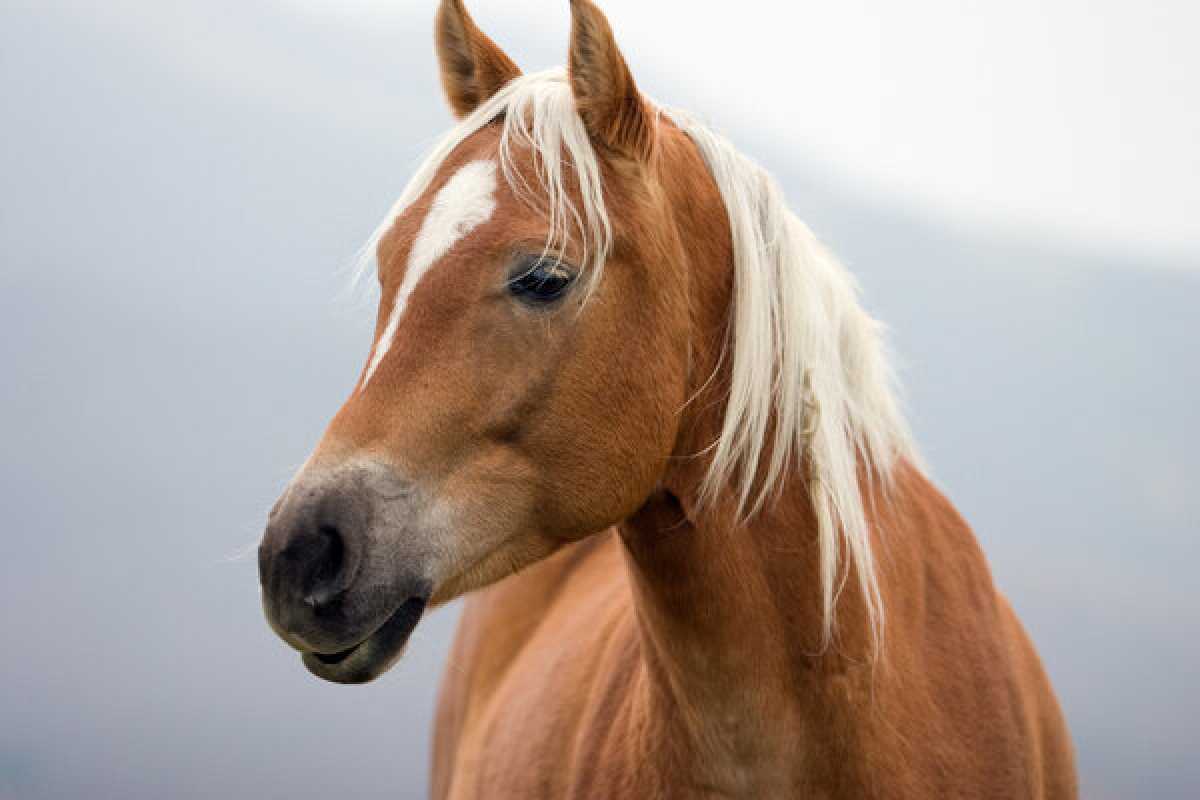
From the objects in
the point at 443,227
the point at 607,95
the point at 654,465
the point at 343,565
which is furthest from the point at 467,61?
the point at 343,565

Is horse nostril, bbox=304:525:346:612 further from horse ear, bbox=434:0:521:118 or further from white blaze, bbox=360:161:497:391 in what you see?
horse ear, bbox=434:0:521:118

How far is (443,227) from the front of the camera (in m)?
1.79

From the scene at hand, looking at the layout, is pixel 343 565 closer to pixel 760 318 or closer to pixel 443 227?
pixel 443 227

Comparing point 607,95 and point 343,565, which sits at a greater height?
point 607,95

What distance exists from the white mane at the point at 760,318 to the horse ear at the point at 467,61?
13cm

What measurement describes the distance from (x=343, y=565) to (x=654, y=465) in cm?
58

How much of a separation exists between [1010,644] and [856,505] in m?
0.67

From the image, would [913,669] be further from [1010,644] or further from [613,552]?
[613,552]

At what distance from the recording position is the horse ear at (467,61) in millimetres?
2174

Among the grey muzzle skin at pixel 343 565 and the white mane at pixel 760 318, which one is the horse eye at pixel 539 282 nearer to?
the white mane at pixel 760 318

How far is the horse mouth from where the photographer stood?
173 cm

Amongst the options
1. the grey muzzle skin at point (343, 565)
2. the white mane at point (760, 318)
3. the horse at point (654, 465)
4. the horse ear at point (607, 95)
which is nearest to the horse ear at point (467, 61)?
the horse at point (654, 465)

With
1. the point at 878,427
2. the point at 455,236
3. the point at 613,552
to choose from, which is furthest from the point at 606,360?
the point at 613,552

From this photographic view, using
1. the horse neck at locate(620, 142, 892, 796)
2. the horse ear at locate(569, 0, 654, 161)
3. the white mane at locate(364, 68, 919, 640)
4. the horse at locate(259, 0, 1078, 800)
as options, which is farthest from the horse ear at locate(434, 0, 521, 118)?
the horse neck at locate(620, 142, 892, 796)
